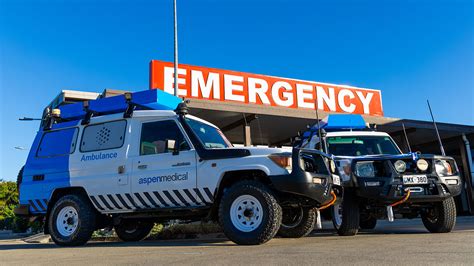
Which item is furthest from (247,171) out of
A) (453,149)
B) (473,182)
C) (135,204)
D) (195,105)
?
(453,149)

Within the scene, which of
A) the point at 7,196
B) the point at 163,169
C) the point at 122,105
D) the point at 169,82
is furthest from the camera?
the point at 7,196

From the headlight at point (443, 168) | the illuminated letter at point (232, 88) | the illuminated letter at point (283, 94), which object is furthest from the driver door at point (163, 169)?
the illuminated letter at point (283, 94)

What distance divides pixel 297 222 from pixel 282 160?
6.83 feet

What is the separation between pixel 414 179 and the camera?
22.9 ft

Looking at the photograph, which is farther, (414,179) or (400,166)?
(400,166)

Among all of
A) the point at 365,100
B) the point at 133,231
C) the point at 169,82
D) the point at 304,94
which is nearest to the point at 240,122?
the point at 169,82

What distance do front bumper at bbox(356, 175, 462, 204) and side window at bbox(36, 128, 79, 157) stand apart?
496 cm

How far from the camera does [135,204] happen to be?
6.97m

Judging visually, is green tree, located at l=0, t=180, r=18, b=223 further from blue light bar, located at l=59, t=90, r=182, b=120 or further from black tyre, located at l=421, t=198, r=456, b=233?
black tyre, located at l=421, t=198, r=456, b=233

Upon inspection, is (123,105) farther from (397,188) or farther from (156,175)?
(397,188)

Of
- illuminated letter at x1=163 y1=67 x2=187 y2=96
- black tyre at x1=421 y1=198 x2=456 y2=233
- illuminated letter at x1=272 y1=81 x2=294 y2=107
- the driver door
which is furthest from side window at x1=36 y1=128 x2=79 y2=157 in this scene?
illuminated letter at x1=272 y1=81 x2=294 y2=107

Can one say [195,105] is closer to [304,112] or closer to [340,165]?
[304,112]

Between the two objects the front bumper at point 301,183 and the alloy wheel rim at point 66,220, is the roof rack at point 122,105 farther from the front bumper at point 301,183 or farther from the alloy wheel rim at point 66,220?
the front bumper at point 301,183

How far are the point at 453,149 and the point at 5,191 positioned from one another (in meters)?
32.6
